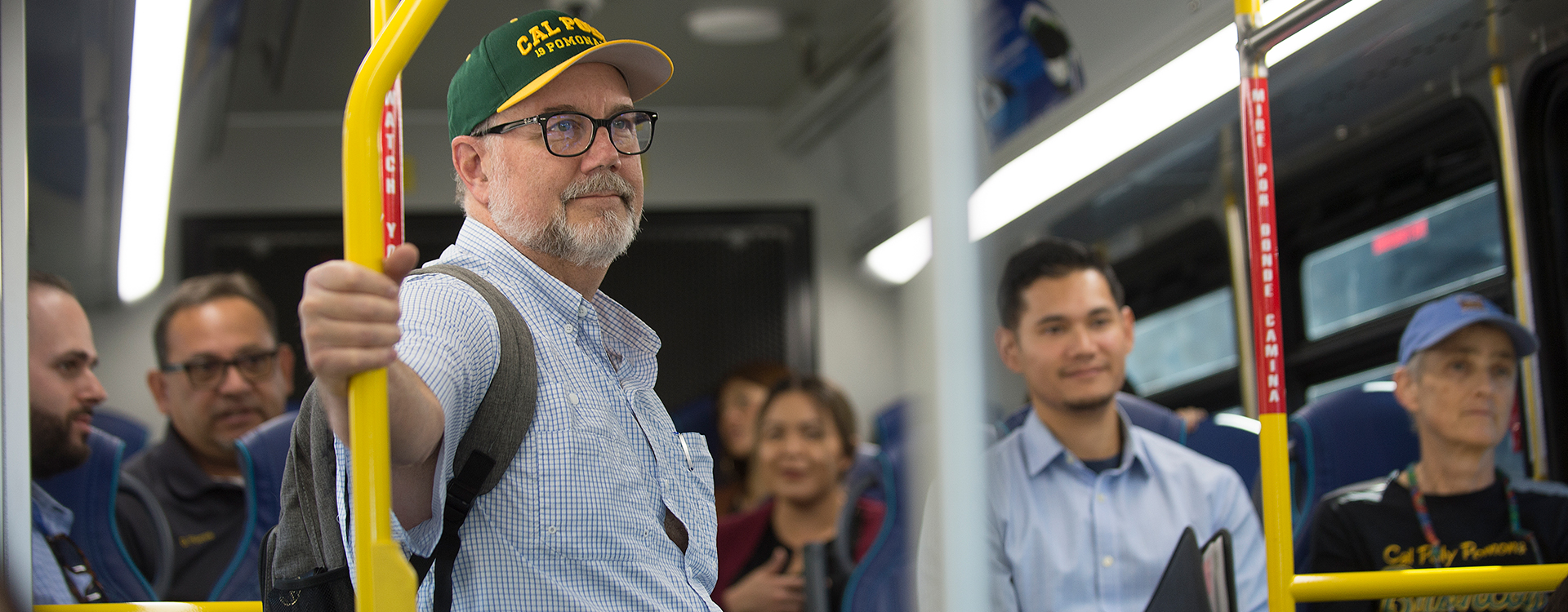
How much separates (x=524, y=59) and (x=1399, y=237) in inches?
102

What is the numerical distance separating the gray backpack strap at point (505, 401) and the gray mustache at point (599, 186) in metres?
0.19

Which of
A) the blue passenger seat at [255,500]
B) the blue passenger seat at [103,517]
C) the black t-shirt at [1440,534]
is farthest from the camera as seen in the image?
the black t-shirt at [1440,534]

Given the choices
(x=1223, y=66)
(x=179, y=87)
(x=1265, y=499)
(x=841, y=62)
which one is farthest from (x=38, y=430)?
(x=841, y=62)

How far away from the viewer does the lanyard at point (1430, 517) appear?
9.50ft

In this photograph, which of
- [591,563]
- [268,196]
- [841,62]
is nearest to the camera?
[591,563]

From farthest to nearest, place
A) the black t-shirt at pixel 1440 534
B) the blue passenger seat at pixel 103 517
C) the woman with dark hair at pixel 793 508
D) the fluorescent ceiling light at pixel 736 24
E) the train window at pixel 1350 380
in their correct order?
1. the fluorescent ceiling light at pixel 736 24
2. the woman with dark hair at pixel 793 508
3. the train window at pixel 1350 380
4. the black t-shirt at pixel 1440 534
5. the blue passenger seat at pixel 103 517

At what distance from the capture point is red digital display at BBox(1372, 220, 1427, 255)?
3.11 meters

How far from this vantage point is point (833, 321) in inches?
222

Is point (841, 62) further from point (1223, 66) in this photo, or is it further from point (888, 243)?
point (1223, 66)

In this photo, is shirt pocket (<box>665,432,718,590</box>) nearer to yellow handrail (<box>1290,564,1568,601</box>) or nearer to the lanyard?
yellow handrail (<box>1290,564,1568,601</box>)

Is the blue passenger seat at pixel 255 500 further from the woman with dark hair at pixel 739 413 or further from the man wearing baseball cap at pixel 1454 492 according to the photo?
the man wearing baseball cap at pixel 1454 492

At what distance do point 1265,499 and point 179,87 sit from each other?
9.69 feet

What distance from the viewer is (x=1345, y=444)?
10.4 feet

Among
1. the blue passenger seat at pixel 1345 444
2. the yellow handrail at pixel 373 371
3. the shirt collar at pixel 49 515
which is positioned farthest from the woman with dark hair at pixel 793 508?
the yellow handrail at pixel 373 371
